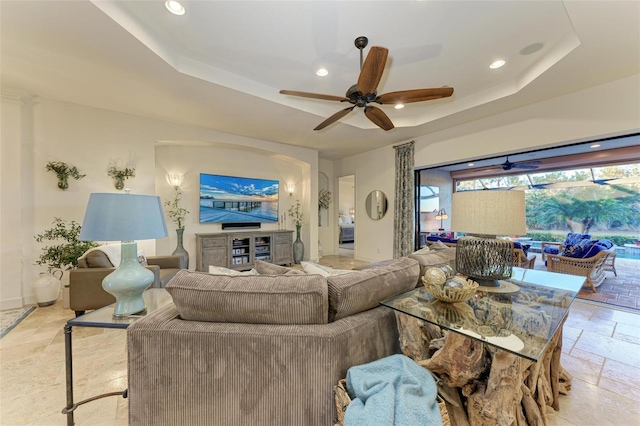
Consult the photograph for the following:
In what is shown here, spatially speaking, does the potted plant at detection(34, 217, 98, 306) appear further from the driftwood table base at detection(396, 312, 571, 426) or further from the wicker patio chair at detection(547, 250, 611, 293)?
the wicker patio chair at detection(547, 250, 611, 293)

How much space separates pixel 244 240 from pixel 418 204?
369 centimetres

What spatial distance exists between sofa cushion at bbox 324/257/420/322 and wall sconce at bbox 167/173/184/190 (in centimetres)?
427

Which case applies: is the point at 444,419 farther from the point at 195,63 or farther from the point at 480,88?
the point at 480,88

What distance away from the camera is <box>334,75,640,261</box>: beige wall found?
286 centimetres

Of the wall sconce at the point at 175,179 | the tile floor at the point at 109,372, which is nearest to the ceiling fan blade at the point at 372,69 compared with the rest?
the tile floor at the point at 109,372

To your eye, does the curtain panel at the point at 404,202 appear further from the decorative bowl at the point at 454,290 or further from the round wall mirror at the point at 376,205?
the decorative bowl at the point at 454,290

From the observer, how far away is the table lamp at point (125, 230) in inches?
53.0

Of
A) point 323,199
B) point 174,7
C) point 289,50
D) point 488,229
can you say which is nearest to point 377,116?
point 289,50

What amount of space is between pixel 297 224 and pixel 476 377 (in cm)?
483

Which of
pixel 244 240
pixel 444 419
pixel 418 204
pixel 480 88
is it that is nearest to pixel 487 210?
pixel 444 419

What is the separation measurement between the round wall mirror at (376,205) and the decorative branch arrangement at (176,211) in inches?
158

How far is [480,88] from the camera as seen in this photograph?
3.39 meters

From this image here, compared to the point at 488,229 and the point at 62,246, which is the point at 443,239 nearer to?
the point at 488,229

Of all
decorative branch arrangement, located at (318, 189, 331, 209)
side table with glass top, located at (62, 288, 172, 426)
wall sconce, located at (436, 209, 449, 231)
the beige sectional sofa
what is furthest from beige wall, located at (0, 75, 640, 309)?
the beige sectional sofa
